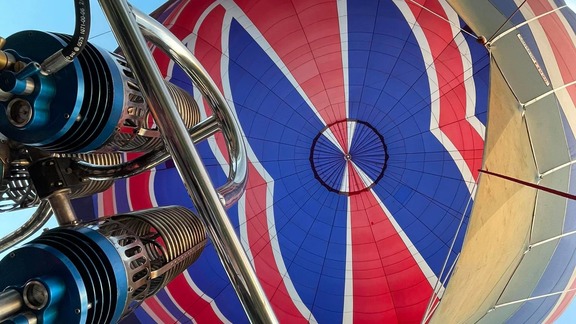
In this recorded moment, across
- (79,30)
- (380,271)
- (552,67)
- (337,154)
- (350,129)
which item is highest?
(350,129)

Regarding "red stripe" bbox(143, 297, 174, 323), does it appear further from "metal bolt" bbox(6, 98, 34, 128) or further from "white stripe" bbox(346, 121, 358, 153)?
"metal bolt" bbox(6, 98, 34, 128)

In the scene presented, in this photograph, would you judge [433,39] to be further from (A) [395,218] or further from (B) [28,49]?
(B) [28,49]

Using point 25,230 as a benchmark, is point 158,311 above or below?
below

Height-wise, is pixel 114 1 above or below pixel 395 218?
above

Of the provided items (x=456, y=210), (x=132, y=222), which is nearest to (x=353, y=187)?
(x=456, y=210)

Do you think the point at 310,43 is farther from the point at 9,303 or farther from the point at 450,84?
the point at 9,303

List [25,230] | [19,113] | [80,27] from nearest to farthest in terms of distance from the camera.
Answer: [80,27] < [19,113] < [25,230]

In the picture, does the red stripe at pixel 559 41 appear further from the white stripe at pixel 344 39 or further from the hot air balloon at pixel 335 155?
the white stripe at pixel 344 39

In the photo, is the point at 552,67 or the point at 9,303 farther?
the point at 552,67

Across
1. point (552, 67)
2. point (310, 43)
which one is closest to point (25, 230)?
point (552, 67)
